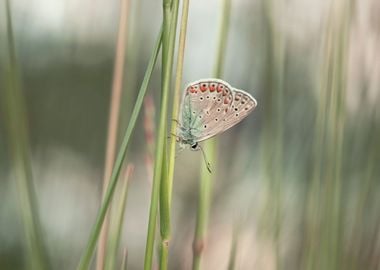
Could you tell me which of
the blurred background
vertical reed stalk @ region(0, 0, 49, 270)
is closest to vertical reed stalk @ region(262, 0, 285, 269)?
the blurred background

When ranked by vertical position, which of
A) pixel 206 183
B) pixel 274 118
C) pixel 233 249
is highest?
pixel 274 118

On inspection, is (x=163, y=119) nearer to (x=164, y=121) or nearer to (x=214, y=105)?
(x=164, y=121)

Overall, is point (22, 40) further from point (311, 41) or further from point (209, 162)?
point (311, 41)

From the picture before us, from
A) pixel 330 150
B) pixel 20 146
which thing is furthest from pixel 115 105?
pixel 330 150

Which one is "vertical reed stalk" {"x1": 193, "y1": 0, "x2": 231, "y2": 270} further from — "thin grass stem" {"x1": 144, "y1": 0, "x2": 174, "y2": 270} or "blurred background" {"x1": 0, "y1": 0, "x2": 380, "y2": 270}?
"thin grass stem" {"x1": 144, "y1": 0, "x2": 174, "y2": 270}

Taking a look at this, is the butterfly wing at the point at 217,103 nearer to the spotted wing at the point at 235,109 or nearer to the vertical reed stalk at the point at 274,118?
the spotted wing at the point at 235,109

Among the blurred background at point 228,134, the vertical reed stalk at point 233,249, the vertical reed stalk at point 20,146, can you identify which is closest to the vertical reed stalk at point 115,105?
the blurred background at point 228,134

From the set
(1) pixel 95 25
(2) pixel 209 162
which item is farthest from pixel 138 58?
(2) pixel 209 162
